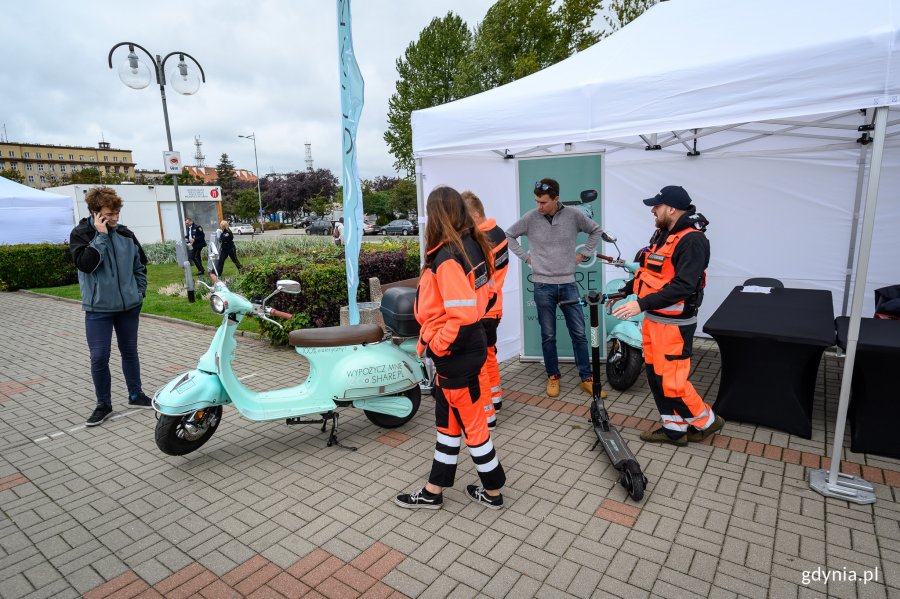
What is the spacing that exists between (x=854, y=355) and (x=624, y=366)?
6.56 feet

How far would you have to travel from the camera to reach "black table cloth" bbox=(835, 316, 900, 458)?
10.9ft

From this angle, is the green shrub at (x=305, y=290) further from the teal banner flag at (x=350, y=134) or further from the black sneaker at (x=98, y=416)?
the black sneaker at (x=98, y=416)

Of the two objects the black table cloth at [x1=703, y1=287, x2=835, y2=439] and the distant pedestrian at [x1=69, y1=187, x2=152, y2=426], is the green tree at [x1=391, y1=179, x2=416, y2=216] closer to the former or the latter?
the distant pedestrian at [x1=69, y1=187, x2=152, y2=426]

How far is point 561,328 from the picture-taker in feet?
18.5

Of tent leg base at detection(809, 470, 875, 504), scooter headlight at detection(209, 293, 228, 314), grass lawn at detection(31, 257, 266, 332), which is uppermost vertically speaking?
scooter headlight at detection(209, 293, 228, 314)

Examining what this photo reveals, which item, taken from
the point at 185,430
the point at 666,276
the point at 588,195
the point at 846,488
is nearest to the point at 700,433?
the point at 846,488

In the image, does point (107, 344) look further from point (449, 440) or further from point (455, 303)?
point (455, 303)

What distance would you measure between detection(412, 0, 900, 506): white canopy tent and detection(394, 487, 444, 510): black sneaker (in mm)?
2345

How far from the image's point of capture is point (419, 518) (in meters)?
3.05

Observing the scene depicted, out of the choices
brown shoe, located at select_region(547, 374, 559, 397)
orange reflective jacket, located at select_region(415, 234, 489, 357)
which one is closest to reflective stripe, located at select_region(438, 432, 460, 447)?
orange reflective jacket, located at select_region(415, 234, 489, 357)

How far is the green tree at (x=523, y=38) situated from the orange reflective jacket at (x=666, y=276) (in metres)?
17.1

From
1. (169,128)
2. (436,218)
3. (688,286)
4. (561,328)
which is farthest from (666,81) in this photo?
(169,128)

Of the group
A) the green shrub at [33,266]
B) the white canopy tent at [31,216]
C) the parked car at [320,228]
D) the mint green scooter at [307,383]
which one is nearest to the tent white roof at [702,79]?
the mint green scooter at [307,383]

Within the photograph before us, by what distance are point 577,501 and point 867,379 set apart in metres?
2.13
